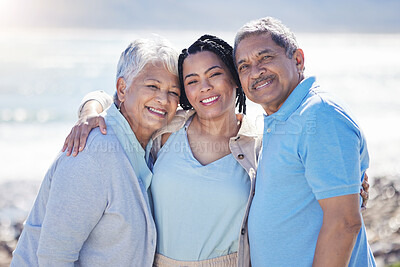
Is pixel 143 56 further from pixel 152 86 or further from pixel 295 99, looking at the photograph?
pixel 295 99

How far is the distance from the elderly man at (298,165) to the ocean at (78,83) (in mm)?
1003

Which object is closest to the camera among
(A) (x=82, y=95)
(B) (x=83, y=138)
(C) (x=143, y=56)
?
(B) (x=83, y=138)

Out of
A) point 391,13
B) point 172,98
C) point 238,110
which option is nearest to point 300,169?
point 172,98

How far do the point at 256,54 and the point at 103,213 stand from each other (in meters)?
1.38

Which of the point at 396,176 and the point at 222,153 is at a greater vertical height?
the point at 222,153

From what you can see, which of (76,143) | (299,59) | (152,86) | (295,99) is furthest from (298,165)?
(76,143)

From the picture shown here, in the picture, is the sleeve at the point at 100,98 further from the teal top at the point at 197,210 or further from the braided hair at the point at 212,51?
the teal top at the point at 197,210

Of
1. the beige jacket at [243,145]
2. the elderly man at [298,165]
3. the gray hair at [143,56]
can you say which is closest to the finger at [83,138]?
the gray hair at [143,56]

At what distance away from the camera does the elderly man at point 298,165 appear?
1.98 metres

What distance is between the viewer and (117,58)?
28.1 meters

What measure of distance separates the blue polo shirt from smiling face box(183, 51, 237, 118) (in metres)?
0.63

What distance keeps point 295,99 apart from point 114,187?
1.23 meters

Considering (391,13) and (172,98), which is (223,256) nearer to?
(172,98)

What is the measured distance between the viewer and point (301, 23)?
145 feet
